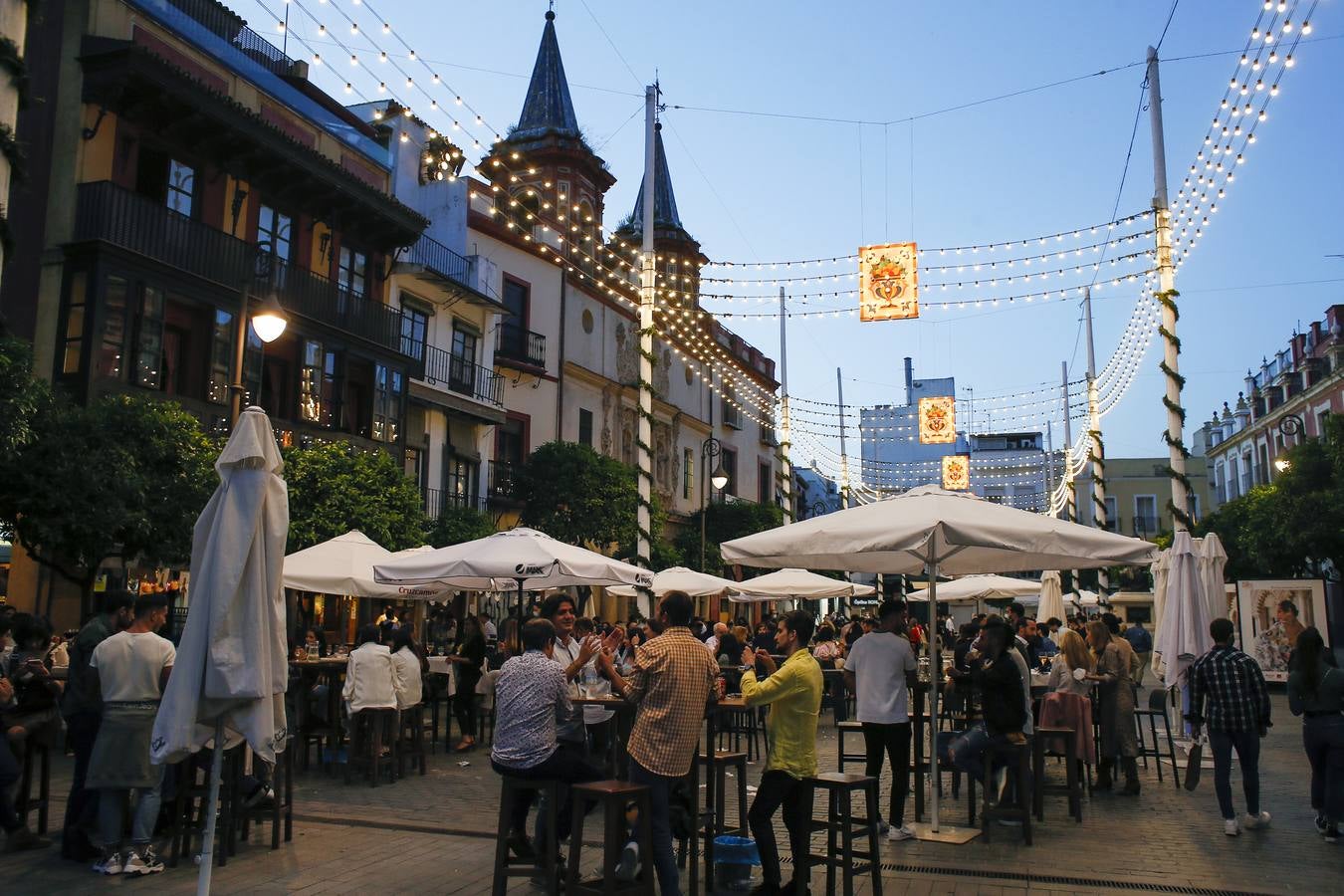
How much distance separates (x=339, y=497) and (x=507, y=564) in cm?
990

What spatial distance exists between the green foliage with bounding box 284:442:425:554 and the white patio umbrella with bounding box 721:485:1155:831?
12994mm

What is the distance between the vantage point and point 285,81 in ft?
87.6

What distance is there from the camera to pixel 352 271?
2747 centimetres

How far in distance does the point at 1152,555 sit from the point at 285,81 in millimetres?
24343

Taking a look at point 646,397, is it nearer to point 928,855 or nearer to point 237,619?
point 928,855

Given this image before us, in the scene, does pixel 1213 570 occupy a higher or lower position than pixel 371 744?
higher

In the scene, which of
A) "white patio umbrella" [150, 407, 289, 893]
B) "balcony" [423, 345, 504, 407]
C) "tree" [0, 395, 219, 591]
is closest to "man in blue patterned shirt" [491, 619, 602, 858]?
"white patio umbrella" [150, 407, 289, 893]

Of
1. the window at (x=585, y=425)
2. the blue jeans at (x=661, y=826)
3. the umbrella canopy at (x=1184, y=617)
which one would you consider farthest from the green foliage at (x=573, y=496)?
the blue jeans at (x=661, y=826)

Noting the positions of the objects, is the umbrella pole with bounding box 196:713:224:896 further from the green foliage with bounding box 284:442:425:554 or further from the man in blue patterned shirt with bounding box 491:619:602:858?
the green foliage with bounding box 284:442:425:554

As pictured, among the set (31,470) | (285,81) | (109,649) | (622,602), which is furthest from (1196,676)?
(622,602)

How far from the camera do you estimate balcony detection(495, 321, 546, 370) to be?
3369 cm

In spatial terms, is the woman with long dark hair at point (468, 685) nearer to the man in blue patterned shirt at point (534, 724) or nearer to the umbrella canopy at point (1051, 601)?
the man in blue patterned shirt at point (534, 724)

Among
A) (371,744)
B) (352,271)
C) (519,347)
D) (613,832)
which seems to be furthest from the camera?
(519,347)

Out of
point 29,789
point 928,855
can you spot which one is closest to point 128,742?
point 29,789
